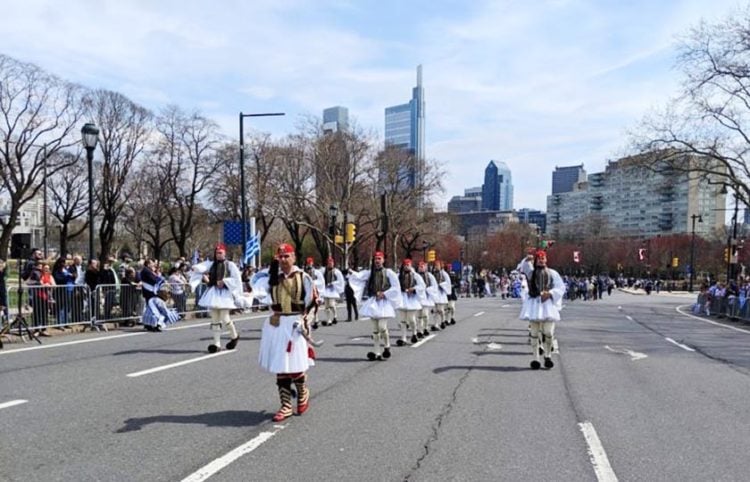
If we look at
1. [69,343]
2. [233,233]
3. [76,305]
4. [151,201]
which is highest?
[151,201]

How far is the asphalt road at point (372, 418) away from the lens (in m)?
5.84

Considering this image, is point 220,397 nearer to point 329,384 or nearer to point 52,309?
point 329,384

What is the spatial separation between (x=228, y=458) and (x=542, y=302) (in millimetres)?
7317

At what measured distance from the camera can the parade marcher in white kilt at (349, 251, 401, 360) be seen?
40.8 ft

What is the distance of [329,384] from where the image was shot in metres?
9.95

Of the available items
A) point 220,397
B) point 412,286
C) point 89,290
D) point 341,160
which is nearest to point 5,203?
point 341,160

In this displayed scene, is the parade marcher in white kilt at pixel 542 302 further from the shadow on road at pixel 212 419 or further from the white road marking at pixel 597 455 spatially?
the shadow on road at pixel 212 419

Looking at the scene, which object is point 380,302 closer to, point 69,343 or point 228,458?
point 228,458

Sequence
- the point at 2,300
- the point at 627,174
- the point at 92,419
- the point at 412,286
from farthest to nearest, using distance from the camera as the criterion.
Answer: the point at 627,174
the point at 412,286
the point at 2,300
the point at 92,419

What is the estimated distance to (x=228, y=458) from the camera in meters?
5.99

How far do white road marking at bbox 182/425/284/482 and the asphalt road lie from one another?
0.03 meters

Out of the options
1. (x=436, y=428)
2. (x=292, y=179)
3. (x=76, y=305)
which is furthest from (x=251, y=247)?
(x=292, y=179)

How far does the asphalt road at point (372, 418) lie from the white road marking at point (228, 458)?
3cm

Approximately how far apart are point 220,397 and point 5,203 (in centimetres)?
5707
